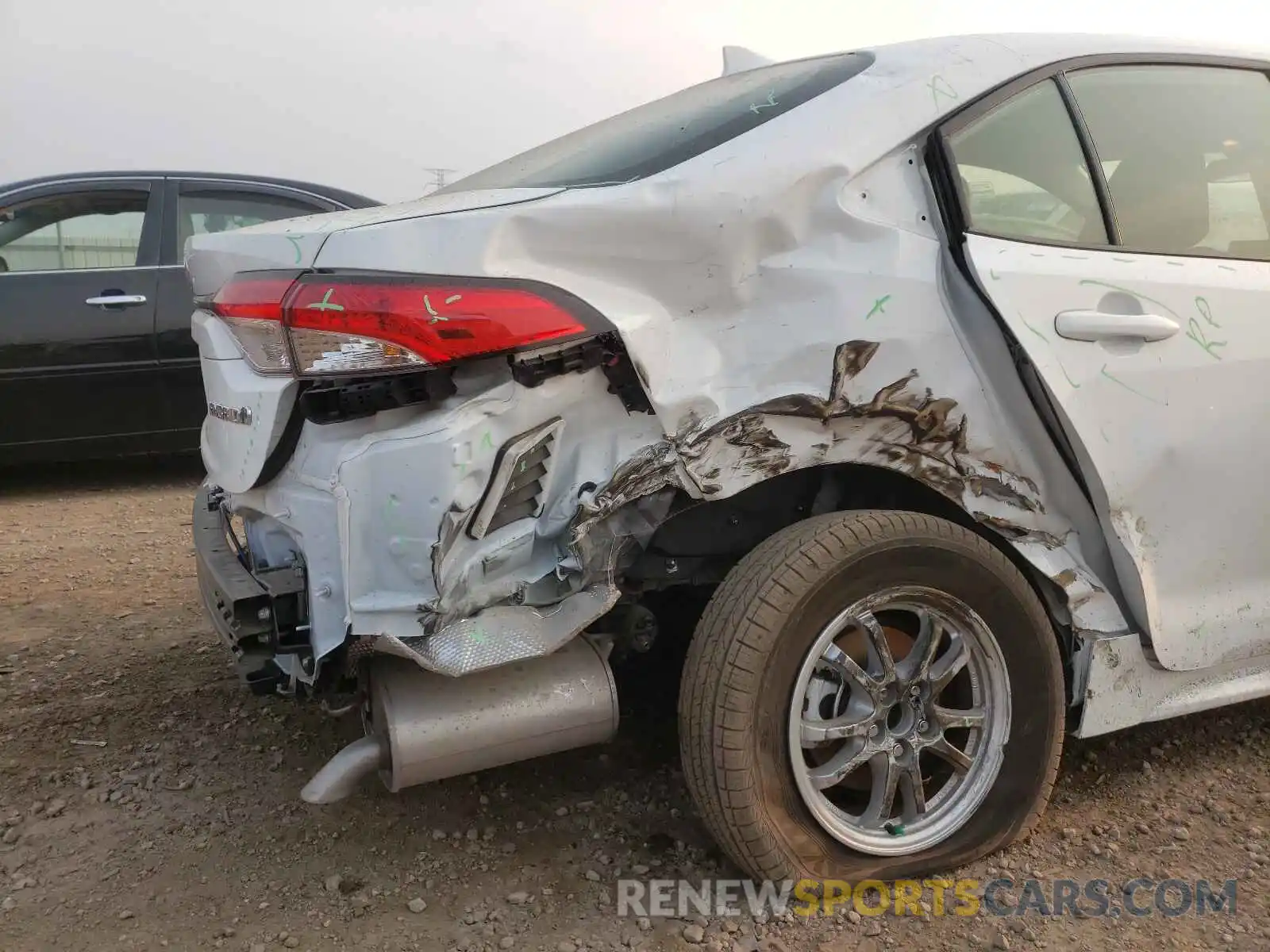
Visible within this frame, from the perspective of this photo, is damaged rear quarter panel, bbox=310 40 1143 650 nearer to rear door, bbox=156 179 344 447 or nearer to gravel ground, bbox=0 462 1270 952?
gravel ground, bbox=0 462 1270 952

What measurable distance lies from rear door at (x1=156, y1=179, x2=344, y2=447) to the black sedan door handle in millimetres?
107

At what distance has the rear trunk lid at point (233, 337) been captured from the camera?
193cm

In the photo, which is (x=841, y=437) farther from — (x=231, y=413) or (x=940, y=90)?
(x=231, y=413)

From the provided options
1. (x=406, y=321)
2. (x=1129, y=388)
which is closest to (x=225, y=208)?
(x=406, y=321)

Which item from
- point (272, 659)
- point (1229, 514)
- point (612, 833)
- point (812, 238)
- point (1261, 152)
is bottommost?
point (612, 833)

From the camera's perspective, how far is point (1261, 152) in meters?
2.55

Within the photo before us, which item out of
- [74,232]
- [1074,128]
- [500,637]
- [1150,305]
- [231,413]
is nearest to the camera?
[500,637]

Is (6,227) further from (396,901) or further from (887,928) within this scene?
(887,928)

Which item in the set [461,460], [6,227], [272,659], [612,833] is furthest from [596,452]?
[6,227]

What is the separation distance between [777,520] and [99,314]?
4.23 meters

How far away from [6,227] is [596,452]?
14.9 feet

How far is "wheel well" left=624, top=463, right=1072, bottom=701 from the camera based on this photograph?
2160mm

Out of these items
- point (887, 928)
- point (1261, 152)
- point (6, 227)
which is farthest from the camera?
point (6, 227)

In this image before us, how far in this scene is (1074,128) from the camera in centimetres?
232
